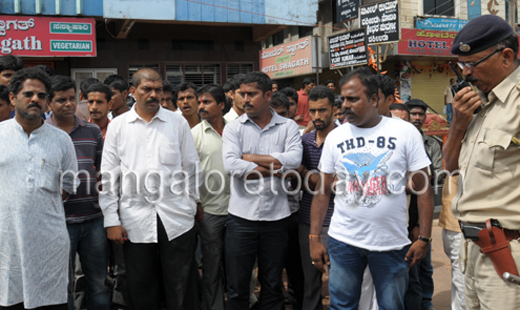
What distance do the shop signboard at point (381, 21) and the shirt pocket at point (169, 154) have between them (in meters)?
9.68

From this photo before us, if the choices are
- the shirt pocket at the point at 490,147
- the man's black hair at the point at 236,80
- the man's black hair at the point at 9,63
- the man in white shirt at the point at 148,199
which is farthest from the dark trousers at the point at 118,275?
the shirt pocket at the point at 490,147

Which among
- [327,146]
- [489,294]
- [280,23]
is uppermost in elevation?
[280,23]

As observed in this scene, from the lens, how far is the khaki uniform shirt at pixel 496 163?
2.15m

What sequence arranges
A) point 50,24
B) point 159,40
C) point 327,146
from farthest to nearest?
point 159,40, point 50,24, point 327,146

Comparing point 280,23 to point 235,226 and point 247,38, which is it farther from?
point 235,226

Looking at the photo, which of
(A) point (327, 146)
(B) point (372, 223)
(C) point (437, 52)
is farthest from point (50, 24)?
(C) point (437, 52)

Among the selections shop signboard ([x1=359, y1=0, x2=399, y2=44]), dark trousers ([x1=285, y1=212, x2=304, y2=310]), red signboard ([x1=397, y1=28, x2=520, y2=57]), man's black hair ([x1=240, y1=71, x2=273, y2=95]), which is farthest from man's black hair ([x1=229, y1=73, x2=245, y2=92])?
red signboard ([x1=397, y1=28, x2=520, y2=57])

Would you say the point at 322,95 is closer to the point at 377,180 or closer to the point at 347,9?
the point at 377,180

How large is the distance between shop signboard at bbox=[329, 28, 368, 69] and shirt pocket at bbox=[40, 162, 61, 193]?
10.8 metres

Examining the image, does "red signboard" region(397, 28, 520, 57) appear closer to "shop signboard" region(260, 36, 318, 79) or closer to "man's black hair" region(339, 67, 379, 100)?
"shop signboard" region(260, 36, 318, 79)

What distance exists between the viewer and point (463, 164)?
7.88 ft

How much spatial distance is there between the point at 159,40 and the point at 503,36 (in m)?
9.92

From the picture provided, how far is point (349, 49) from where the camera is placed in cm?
1327

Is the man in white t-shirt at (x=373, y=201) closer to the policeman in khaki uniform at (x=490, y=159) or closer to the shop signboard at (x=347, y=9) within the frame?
the policeman in khaki uniform at (x=490, y=159)
